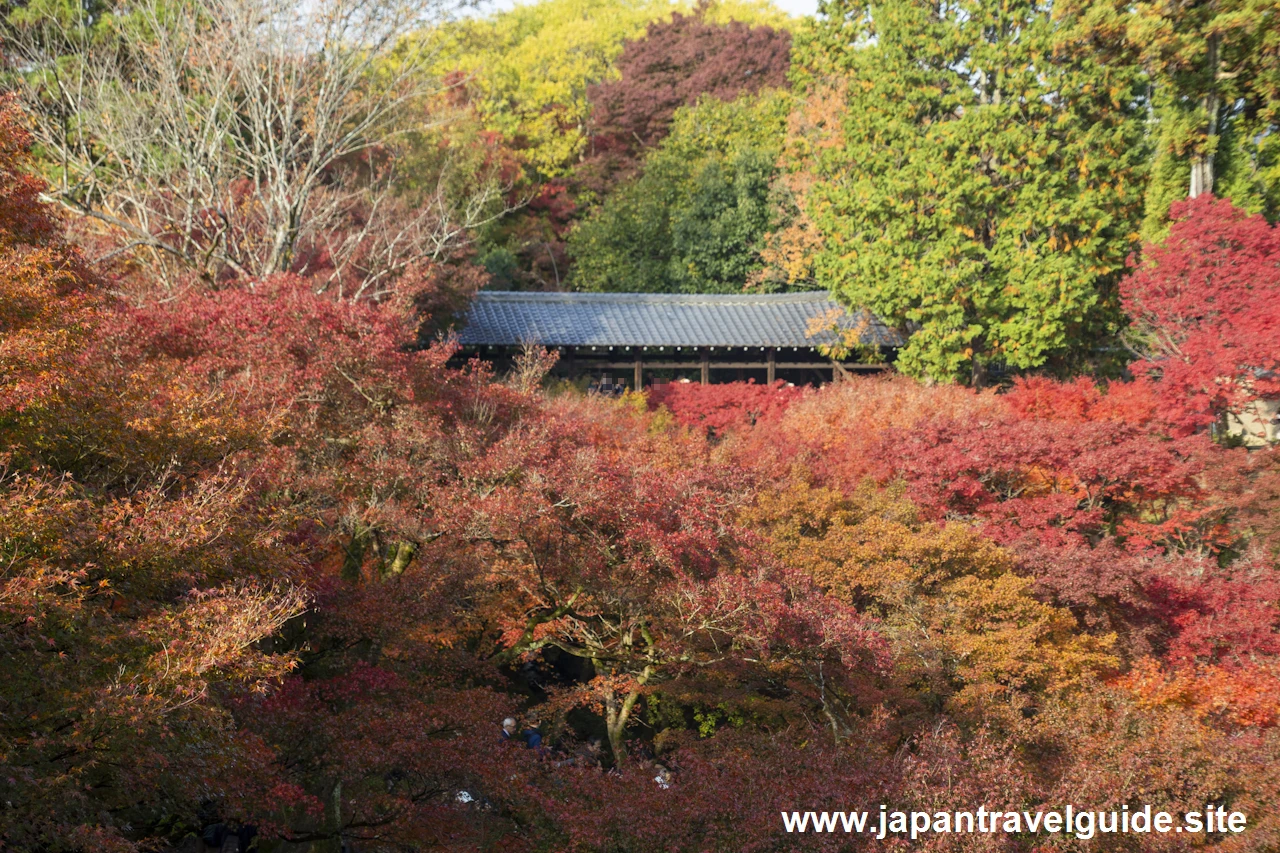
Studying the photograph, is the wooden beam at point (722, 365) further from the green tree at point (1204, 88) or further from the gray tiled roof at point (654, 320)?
the green tree at point (1204, 88)

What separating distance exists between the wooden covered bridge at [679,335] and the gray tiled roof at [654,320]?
0.02 meters

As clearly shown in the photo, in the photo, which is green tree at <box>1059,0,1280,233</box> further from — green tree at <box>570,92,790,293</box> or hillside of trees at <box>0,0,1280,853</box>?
green tree at <box>570,92,790,293</box>

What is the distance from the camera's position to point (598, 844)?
865 centimetres

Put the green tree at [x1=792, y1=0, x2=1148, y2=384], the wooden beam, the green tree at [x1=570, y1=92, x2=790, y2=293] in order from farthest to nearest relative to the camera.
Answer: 1. the green tree at [x1=570, y1=92, x2=790, y2=293]
2. the wooden beam
3. the green tree at [x1=792, y1=0, x2=1148, y2=384]

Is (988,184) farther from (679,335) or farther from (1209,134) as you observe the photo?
(679,335)

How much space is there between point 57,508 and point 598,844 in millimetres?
4732

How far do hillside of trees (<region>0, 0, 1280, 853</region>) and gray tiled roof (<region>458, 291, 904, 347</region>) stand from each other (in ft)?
5.04

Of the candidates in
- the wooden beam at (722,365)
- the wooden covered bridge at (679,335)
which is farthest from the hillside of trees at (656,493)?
the wooden beam at (722,365)

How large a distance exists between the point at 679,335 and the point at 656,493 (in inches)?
534

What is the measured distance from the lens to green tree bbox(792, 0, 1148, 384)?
19484mm

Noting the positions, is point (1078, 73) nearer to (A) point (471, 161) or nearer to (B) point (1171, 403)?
(B) point (1171, 403)

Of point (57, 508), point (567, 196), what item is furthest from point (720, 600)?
point (567, 196)

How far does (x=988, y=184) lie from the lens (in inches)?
784

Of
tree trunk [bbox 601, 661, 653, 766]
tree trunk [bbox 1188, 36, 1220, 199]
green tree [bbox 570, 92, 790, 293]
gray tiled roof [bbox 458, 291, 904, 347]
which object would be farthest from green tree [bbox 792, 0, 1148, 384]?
tree trunk [bbox 601, 661, 653, 766]
